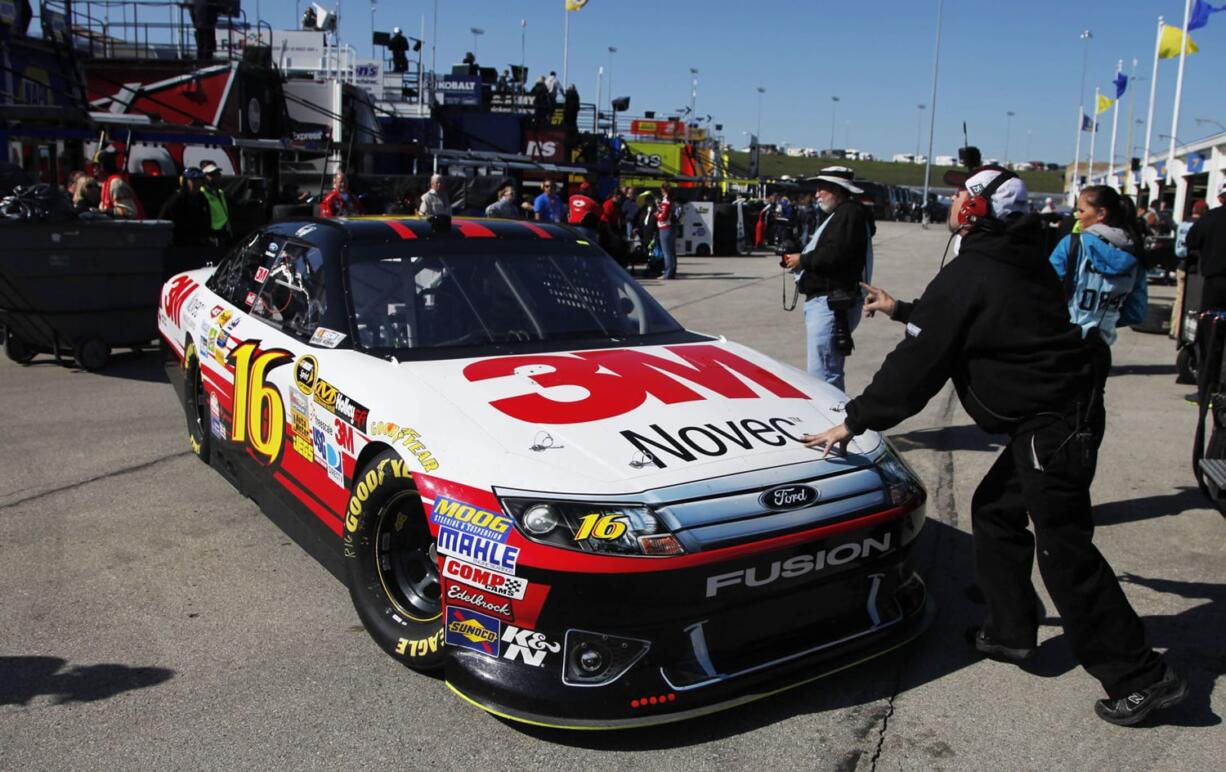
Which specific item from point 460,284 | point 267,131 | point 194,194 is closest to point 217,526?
point 460,284

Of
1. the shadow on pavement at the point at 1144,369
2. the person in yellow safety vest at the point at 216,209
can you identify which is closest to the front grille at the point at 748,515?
the shadow on pavement at the point at 1144,369

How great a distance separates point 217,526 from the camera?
4.99 meters

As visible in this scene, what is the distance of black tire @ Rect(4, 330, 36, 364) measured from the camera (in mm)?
9055

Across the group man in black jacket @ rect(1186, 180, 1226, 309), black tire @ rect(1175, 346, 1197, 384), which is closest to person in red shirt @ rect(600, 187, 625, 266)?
black tire @ rect(1175, 346, 1197, 384)

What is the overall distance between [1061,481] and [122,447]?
5.57 meters

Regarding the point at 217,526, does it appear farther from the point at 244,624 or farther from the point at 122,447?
the point at 122,447

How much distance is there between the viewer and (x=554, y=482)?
10.1 feet

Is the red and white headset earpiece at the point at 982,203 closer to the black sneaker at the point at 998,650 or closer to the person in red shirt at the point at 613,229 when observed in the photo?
the black sneaker at the point at 998,650

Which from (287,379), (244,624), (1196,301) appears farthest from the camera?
(1196,301)

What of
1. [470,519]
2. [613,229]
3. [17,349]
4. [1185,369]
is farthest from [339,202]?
[470,519]

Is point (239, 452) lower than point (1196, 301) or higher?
lower

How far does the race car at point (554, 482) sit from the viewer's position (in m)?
2.99

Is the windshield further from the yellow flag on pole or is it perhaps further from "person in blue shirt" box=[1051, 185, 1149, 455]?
the yellow flag on pole

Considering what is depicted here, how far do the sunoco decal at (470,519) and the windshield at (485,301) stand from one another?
3.64ft
